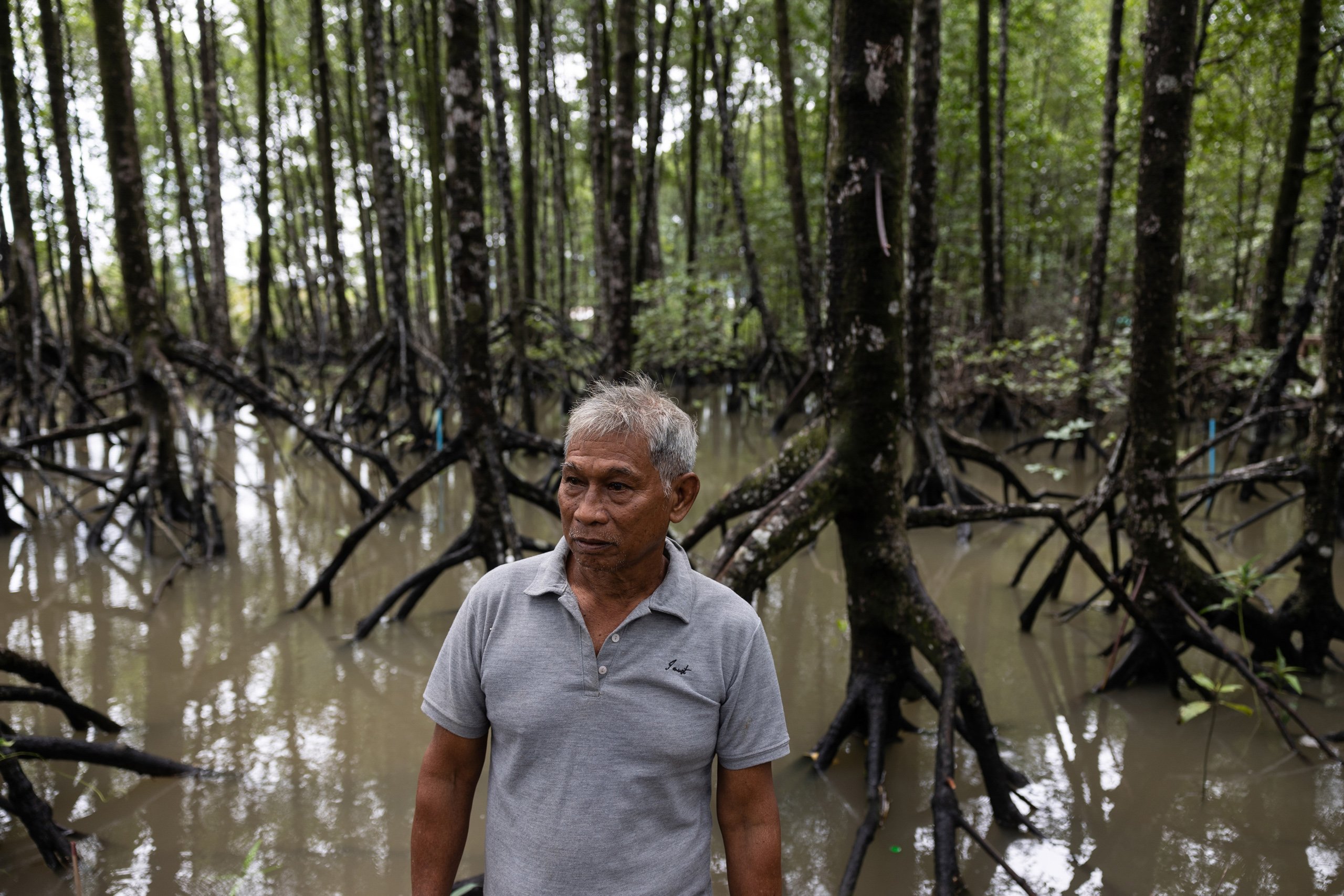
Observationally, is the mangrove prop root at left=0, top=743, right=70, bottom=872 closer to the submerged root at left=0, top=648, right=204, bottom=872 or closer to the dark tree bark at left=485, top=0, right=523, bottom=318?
the submerged root at left=0, top=648, right=204, bottom=872

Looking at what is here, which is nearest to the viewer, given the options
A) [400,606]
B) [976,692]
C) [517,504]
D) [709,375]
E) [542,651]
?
[542,651]

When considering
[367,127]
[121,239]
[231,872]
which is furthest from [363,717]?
[367,127]

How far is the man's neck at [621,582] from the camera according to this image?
168 cm

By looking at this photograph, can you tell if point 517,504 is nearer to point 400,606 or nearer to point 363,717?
point 400,606

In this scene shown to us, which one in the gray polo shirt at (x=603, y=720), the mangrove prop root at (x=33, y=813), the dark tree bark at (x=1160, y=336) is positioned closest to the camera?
the gray polo shirt at (x=603, y=720)

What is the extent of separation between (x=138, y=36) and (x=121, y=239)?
54.9ft

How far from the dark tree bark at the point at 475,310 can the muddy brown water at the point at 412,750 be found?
0.77 metres

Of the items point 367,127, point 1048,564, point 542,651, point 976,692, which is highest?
point 367,127

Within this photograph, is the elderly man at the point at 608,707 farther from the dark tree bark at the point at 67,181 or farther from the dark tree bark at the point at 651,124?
the dark tree bark at the point at 651,124

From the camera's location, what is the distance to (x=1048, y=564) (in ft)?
22.1

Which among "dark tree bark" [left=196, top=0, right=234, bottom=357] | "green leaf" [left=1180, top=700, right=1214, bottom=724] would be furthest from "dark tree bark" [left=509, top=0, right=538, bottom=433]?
"green leaf" [left=1180, top=700, right=1214, bottom=724]

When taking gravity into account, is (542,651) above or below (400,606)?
above

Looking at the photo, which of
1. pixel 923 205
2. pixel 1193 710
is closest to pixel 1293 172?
pixel 923 205

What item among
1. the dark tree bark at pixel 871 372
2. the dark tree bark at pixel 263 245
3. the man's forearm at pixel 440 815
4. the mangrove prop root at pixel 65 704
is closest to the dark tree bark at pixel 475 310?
the mangrove prop root at pixel 65 704
